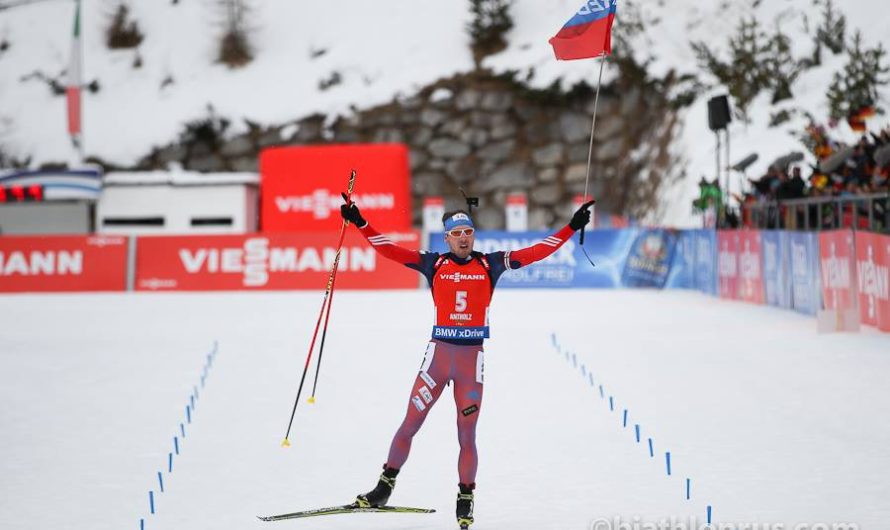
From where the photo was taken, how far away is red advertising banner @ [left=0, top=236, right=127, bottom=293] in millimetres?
30328

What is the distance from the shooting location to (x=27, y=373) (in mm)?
14758

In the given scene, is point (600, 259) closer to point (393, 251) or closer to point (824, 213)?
point (824, 213)

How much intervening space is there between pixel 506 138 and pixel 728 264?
19570 millimetres

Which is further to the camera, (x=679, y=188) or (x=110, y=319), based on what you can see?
(x=679, y=188)

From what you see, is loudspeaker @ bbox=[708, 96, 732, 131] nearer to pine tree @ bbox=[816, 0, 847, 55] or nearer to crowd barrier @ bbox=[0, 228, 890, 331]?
crowd barrier @ bbox=[0, 228, 890, 331]

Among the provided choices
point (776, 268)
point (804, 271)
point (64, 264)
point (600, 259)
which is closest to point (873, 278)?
point (804, 271)

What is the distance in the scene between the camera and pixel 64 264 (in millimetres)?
30547

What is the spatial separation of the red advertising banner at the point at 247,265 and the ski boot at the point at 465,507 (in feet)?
76.9

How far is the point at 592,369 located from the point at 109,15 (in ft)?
150

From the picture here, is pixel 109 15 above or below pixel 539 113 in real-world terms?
above

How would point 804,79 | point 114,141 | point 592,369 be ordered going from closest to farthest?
1. point 592,369
2. point 804,79
3. point 114,141

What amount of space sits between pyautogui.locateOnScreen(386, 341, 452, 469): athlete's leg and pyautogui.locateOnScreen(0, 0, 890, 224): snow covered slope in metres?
31.4

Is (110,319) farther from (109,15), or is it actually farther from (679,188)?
(109,15)

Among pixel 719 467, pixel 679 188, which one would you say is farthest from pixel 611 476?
pixel 679 188
